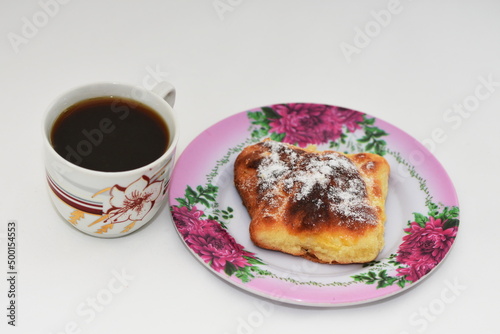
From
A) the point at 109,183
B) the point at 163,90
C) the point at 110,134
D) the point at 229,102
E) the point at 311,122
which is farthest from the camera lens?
the point at 229,102

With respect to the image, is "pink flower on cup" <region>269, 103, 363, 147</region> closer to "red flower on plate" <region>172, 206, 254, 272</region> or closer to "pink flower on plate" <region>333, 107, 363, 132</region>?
"pink flower on plate" <region>333, 107, 363, 132</region>

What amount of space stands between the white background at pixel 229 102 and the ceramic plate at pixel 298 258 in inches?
3.7

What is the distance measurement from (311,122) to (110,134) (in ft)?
2.47

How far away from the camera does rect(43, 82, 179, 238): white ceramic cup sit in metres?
1.49

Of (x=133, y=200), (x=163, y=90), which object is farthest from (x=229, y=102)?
(x=133, y=200)

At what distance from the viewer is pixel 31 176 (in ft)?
6.18

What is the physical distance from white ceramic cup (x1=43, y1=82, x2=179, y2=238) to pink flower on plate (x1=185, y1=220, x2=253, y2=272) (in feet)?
0.49

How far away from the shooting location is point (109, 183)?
1.49 meters

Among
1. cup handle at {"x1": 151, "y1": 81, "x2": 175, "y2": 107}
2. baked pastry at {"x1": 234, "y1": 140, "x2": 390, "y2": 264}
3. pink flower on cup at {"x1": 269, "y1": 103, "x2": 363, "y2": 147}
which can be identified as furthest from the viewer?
pink flower on cup at {"x1": 269, "y1": 103, "x2": 363, "y2": 147}

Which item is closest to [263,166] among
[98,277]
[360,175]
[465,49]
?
[360,175]

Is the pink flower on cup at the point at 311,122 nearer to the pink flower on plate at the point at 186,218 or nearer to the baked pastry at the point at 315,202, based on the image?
the baked pastry at the point at 315,202

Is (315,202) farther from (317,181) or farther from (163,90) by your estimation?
(163,90)

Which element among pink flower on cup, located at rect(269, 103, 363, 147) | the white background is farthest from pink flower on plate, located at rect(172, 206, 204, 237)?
pink flower on cup, located at rect(269, 103, 363, 147)

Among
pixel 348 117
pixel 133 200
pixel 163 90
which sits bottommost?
pixel 133 200
